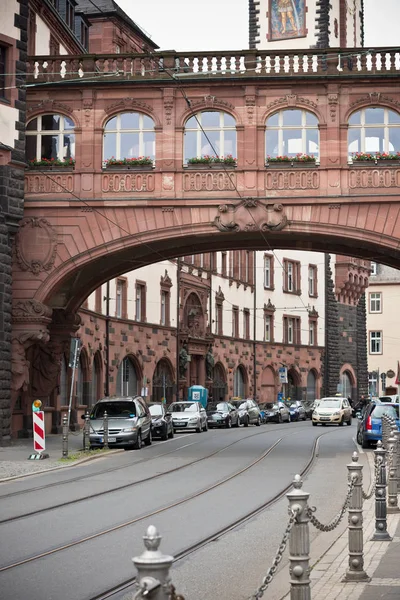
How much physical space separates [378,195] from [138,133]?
25.5 ft

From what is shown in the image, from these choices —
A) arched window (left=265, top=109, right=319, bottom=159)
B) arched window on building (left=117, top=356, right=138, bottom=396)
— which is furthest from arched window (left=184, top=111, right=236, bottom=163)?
arched window on building (left=117, top=356, right=138, bottom=396)

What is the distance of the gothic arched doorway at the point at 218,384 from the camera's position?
6706 centimetres

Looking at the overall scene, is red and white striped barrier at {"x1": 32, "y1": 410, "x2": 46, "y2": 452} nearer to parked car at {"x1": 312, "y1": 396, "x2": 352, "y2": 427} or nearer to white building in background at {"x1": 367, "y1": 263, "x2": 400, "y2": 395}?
parked car at {"x1": 312, "y1": 396, "x2": 352, "y2": 427}

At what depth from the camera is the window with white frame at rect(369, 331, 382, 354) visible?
100125mm

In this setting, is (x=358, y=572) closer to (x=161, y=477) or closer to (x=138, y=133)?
(x=161, y=477)

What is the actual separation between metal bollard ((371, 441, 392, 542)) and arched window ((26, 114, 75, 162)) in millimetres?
23276

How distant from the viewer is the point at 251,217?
1320 inches

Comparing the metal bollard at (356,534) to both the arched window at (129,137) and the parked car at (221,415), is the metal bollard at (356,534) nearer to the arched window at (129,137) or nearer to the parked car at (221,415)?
the arched window at (129,137)

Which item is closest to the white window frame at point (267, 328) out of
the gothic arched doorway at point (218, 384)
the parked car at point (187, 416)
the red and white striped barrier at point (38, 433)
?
the gothic arched doorway at point (218, 384)

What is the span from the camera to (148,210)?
34031 mm

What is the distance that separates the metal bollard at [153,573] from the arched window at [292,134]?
29.8 metres

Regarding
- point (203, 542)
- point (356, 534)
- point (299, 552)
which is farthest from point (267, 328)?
point (299, 552)

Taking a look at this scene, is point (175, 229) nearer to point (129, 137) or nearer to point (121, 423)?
point (129, 137)

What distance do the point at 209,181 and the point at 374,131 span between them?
17.4ft
